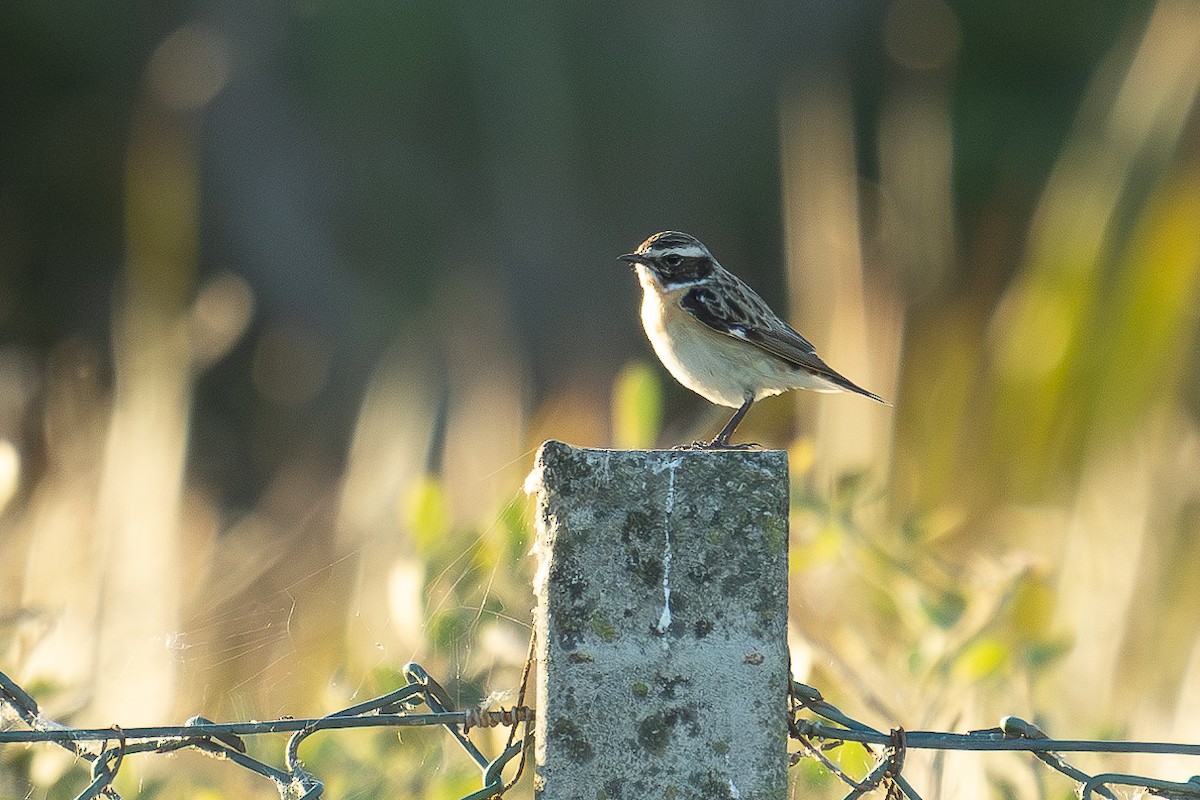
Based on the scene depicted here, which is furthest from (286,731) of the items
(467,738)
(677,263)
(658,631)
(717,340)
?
(677,263)

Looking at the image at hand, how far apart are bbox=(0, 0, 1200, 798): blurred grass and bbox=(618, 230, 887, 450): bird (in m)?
0.25

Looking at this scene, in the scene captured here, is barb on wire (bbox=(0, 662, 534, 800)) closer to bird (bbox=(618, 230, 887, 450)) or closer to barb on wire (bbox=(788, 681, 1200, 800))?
barb on wire (bbox=(788, 681, 1200, 800))

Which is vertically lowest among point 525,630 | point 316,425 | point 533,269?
point 525,630

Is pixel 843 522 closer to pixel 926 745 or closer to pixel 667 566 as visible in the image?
pixel 926 745

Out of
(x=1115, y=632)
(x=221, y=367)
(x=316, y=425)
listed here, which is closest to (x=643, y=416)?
(x=1115, y=632)

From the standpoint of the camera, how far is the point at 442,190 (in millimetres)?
21156

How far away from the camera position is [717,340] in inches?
186

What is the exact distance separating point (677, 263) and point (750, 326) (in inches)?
13.5

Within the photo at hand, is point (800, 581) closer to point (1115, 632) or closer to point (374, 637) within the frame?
point (1115, 632)

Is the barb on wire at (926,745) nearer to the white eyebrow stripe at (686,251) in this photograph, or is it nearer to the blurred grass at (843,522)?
the blurred grass at (843,522)

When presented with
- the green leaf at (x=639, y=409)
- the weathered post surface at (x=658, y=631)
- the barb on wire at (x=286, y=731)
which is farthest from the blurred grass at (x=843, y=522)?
the weathered post surface at (x=658, y=631)

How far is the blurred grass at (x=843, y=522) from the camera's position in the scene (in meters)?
2.91

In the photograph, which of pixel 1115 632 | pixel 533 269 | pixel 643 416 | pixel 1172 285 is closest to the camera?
pixel 643 416

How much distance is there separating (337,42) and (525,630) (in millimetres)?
19253
